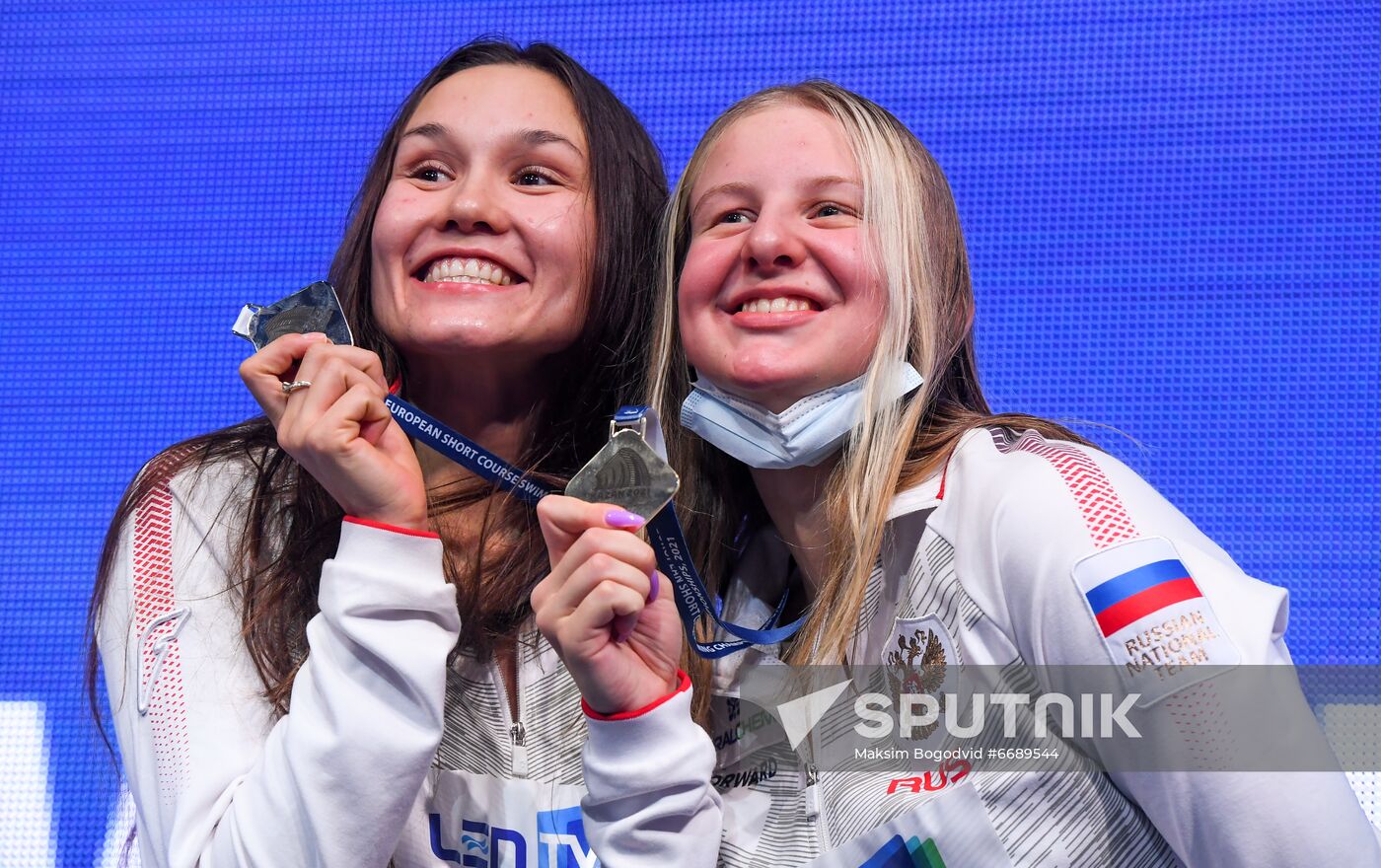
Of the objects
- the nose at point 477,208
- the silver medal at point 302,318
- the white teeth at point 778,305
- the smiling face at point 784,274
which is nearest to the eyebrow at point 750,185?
the smiling face at point 784,274

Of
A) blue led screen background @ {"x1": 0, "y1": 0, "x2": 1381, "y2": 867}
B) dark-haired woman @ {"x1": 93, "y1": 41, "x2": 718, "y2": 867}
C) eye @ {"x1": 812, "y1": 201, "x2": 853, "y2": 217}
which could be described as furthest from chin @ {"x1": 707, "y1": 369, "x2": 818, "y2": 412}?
blue led screen background @ {"x1": 0, "y1": 0, "x2": 1381, "y2": 867}

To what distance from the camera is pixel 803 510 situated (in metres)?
1.65

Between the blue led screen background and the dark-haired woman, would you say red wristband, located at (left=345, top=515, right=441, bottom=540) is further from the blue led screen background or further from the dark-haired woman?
the blue led screen background

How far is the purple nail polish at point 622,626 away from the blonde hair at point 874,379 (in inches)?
13.2

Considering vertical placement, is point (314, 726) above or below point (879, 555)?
below

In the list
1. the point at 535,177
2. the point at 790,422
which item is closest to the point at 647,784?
the point at 790,422

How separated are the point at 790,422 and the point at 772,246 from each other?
20 centimetres

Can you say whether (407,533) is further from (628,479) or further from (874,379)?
(874,379)

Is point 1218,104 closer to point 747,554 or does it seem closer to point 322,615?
point 747,554

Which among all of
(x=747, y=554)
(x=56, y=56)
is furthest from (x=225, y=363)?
(x=747, y=554)

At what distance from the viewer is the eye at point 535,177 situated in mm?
1778

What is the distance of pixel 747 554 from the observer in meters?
1.79

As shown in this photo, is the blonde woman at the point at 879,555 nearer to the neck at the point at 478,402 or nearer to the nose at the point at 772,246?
the nose at the point at 772,246

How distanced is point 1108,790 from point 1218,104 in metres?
1.69
